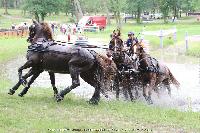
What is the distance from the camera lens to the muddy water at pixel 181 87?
639 inches

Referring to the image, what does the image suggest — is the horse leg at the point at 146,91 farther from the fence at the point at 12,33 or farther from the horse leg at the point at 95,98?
the fence at the point at 12,33

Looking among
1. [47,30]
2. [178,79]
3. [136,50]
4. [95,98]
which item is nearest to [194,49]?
[178,79]

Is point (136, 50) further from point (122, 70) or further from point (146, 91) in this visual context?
point (146, 91)

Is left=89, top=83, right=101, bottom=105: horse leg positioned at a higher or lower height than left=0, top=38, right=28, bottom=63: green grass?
higher

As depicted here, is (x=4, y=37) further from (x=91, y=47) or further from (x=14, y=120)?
(x=14, y=120)

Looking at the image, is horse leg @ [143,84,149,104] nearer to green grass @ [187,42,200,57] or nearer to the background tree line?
green grass @ [187,42,200,57]

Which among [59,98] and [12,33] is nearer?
[59,98]

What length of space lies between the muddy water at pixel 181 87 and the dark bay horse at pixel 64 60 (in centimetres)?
276

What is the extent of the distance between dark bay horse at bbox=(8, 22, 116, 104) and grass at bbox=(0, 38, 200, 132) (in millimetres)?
677

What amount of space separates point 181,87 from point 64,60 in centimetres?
785

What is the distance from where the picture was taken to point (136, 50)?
1608 cm

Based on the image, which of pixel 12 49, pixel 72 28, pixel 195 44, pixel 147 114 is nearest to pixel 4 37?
pixel 72 28

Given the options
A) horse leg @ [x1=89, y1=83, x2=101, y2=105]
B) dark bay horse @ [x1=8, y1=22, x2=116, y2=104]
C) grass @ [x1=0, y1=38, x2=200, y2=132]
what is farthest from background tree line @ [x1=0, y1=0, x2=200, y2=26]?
grass @ [x1=0, y1=38, x2=200, y2=132]

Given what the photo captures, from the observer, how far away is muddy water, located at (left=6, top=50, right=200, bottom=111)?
16.2m
